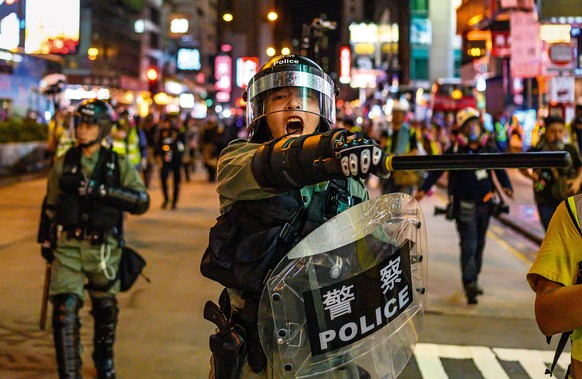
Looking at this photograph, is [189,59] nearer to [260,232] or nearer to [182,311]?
[182,311]

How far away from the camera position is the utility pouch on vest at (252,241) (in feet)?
9.81

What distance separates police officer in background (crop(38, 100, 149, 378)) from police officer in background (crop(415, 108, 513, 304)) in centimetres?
397

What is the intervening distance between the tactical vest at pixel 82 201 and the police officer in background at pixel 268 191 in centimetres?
238

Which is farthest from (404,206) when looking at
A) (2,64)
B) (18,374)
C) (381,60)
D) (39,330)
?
(381,60)

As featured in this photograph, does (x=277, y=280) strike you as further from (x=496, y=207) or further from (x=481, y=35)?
(x=481, y=35)

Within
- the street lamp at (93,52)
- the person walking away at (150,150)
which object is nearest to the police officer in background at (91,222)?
the person walking away at (150,150)

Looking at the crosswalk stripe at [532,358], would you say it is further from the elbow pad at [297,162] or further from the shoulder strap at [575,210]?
the elbow pad at [297,162]

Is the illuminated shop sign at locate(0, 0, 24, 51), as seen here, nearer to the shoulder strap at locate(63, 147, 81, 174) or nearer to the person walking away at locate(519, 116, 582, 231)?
the shoulder strap at locate(63, 147, 81, 174)

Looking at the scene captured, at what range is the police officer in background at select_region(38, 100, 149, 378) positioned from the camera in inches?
216

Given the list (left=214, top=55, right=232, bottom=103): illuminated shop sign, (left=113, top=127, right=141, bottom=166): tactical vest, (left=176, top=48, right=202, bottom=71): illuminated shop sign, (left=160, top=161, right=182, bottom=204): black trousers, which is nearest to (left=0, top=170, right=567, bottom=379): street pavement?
(left=113, top=127, right=141, bottom=166): tactical vest

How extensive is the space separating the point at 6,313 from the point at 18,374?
1.92m

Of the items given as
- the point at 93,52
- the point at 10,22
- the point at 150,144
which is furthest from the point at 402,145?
the point at 93,52

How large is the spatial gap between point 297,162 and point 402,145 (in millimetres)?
9271

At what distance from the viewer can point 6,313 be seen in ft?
25.5
